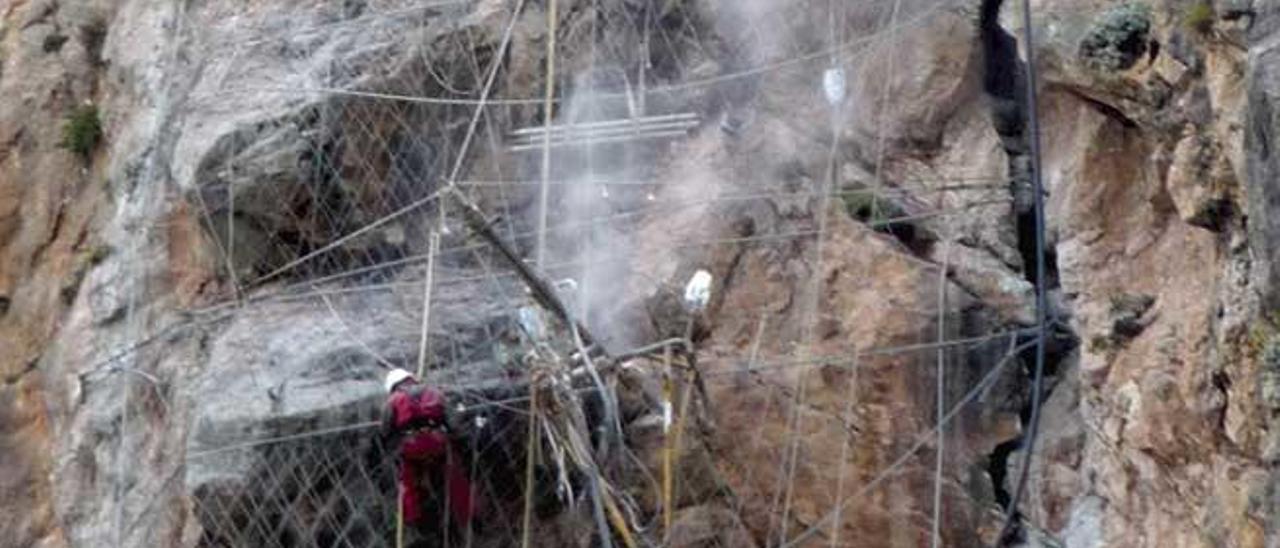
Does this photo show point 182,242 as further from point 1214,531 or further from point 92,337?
point 1214,531

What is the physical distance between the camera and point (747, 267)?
11.3 metres

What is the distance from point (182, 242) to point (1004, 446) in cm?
464

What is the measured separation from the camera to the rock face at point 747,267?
8977 mm

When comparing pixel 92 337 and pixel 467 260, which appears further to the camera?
pixel 92 337

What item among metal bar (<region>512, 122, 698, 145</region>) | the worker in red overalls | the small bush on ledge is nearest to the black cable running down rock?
metal bar (<region>512, 122, 698, 145</region>)

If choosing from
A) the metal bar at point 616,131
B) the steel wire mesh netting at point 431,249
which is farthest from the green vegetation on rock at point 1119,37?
the metal bar at point 616,131

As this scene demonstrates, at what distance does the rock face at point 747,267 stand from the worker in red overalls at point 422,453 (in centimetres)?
25

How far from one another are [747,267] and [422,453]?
1621 mm

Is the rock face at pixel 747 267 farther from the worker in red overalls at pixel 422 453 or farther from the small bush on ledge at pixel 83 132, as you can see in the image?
the small bush on ledge at pixel 83 132

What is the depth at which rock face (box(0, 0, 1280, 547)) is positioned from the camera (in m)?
8.98

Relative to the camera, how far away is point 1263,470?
8.03m

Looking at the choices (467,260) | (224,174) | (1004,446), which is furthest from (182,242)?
(1004,446)

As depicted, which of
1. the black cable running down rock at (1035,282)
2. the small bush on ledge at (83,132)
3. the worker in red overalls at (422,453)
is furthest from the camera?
the small bush on ledge at (83,132)

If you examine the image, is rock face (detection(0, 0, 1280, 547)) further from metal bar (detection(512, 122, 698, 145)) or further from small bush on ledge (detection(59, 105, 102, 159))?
small bush on ledge (detection(59, 105, 102, 159))
